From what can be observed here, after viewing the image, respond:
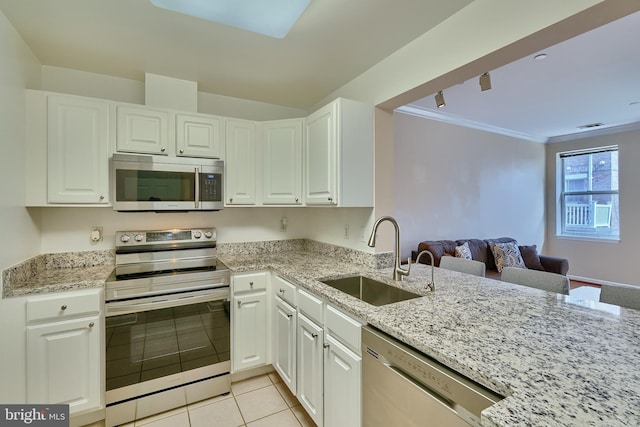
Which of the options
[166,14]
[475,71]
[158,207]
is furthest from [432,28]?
[158,207]

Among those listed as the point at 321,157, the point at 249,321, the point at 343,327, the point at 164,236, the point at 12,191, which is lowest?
the point at 249,321

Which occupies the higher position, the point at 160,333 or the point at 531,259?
the point at 531,259

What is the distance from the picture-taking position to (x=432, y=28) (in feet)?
5.75

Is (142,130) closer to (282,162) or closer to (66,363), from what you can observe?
(282,162)

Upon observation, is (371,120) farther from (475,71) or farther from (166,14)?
(166,14)

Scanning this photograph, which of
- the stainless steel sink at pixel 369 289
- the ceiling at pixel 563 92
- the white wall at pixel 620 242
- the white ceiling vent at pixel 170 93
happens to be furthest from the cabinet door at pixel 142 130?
the white wall at pixel 620 242

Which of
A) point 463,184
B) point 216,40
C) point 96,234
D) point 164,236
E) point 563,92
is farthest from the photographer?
point 463,184

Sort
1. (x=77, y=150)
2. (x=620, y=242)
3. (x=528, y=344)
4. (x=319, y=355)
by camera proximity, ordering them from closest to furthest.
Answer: (x=528, y=344) → (x=319, y=355) → (x=77, y=150) → (x=620, y=242)

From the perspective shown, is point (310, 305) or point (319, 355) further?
point (310, 305)

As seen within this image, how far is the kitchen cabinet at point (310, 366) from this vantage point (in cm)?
166

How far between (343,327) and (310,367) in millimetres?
498

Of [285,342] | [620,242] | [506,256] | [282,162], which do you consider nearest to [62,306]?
[285,342]

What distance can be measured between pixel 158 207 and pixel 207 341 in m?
1.06

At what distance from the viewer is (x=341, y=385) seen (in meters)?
1.47
